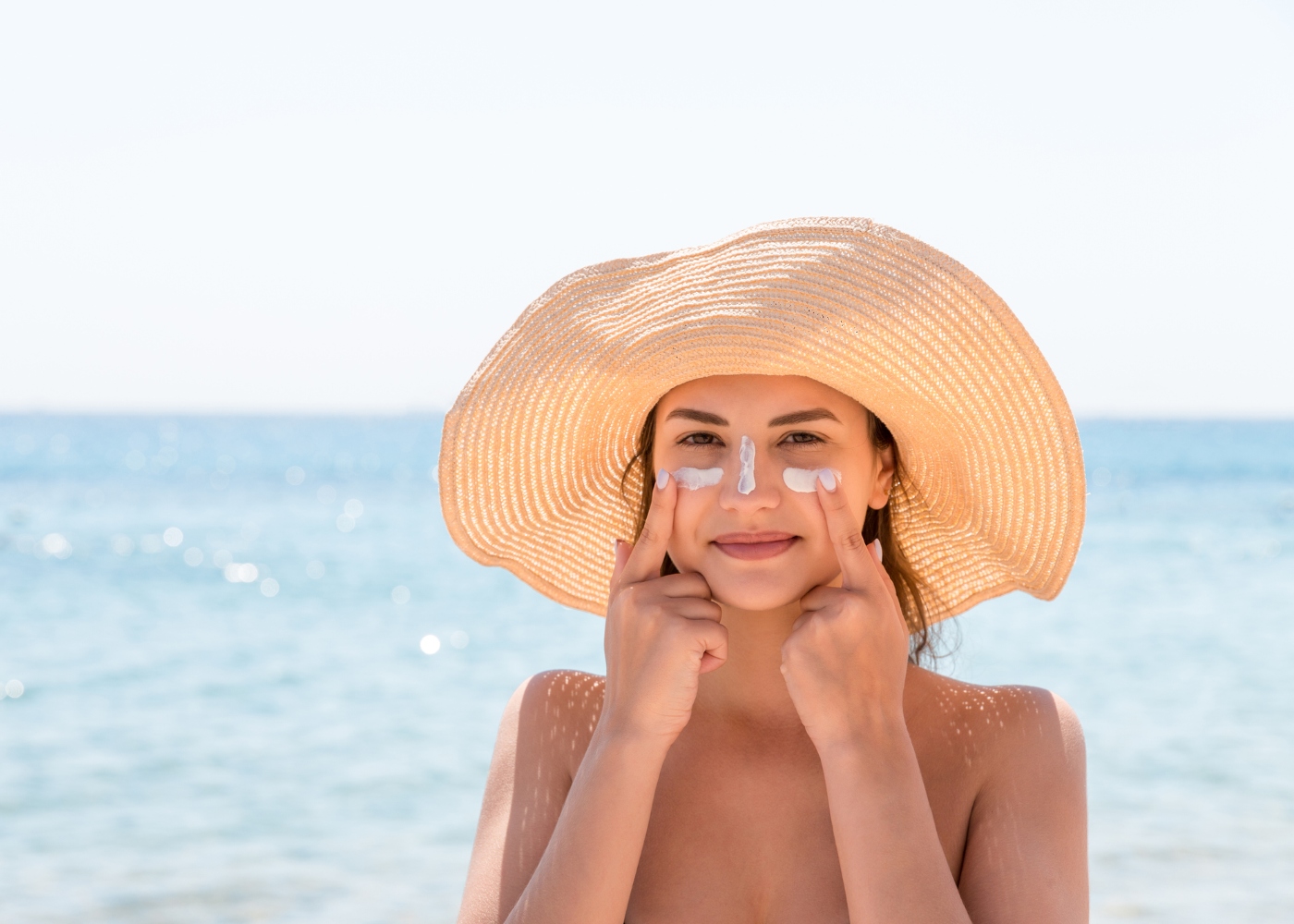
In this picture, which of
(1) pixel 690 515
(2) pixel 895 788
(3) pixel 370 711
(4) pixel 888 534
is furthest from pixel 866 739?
(3) pixel 370 711

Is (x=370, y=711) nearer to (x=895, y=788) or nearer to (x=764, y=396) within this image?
(x=764, y=396)

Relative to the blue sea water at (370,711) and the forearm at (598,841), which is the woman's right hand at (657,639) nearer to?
the forearm at (598,841)

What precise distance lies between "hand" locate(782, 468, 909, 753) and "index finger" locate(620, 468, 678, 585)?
0.33 meters

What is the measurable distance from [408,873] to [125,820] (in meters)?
1.85

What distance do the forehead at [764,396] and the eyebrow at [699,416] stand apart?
0.01m

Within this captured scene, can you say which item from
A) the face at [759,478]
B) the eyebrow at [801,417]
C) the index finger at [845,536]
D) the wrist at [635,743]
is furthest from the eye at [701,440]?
the wrist at [635,743]

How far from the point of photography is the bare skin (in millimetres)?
2320

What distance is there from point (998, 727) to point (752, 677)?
575 mm

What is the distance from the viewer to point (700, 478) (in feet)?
8.53

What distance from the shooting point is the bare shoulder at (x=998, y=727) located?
2600 mm

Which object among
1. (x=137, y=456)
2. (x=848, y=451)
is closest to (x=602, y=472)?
(x=848, y=451)

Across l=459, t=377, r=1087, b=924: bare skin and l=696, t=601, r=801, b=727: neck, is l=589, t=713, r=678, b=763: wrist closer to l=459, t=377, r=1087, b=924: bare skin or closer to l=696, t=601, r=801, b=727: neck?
l=459, t=377, r=1087, b=924: bare skin

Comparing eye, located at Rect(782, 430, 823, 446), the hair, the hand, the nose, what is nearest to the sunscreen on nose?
the nose

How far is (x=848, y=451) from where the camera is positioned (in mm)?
2703
